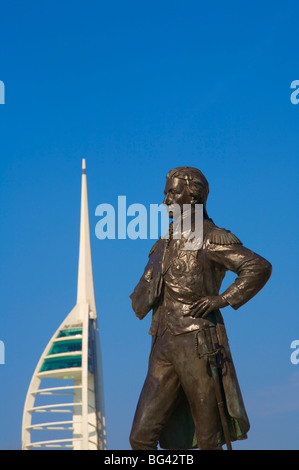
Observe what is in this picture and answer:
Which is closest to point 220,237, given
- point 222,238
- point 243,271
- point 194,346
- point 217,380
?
point 222,238

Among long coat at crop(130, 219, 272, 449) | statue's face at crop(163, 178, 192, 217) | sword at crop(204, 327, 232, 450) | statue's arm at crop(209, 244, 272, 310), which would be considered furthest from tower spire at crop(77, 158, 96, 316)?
sword at crop(204, 327, 232, 450)

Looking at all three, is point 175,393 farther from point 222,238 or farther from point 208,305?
point 222,238

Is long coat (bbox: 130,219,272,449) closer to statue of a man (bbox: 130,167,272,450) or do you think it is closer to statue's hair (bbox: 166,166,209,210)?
statue of a man (bbox: 130,167,272,450)

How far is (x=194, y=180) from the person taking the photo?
272 inches

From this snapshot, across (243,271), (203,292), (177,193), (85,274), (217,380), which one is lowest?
(217,380)

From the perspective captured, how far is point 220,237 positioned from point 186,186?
1.97 ft

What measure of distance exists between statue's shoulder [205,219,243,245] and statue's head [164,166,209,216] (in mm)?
336

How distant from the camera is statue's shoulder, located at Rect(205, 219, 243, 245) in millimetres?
6645

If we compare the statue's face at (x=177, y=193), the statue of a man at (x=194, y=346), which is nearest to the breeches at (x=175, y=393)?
the statue of a man at (x=194, y=346)

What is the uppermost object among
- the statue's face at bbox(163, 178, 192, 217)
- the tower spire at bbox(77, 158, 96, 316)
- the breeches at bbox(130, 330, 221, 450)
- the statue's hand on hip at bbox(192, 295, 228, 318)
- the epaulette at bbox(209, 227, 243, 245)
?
the tower spire at bbox(77, 158, 96, 316)

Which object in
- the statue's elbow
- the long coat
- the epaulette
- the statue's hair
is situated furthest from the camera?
the statue's hair

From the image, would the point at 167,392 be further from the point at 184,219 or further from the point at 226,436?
the point at 184,219
